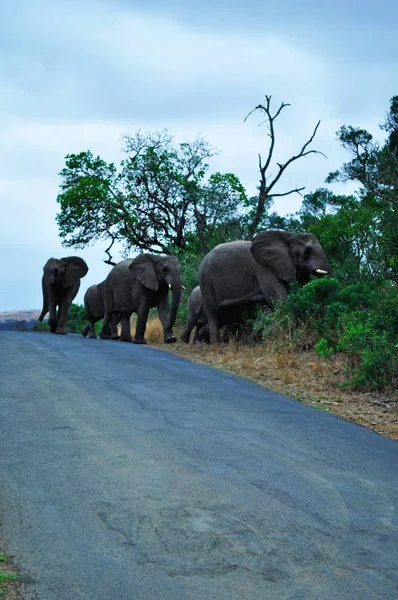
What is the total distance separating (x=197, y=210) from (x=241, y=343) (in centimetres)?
1816

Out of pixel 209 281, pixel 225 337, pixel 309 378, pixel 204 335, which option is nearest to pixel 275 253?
pixel 209 281

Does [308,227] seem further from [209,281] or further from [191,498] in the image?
[191,498]

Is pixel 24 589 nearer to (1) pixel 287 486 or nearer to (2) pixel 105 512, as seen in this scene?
(2) pixel 105 512

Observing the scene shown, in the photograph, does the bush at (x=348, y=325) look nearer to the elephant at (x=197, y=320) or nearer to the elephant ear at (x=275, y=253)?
the elephant ear at (x=275, y=253)

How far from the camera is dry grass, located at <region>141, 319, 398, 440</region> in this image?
1068cm

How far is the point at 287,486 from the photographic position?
6.44 meters

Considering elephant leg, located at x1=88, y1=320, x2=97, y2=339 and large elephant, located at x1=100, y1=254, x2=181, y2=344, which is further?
elephant leg, located at x1=88, y1=320, x2=97, y2=339

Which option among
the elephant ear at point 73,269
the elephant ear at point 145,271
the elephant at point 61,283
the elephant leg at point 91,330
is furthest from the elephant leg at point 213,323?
the elephant leg at point 91,330

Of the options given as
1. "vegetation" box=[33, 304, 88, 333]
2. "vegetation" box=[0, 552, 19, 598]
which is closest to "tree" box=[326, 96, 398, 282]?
"vegetation" box=[0, 552, 19, 598]

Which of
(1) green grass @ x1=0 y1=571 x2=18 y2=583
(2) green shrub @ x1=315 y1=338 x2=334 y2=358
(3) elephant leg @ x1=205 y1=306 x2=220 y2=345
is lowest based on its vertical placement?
(1) green grass @ x1=0 y1=571 x2=18 y2=583

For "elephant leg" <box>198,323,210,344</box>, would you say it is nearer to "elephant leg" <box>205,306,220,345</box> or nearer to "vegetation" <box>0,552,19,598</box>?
"elephant leg" <box>205,306,220,345</box>

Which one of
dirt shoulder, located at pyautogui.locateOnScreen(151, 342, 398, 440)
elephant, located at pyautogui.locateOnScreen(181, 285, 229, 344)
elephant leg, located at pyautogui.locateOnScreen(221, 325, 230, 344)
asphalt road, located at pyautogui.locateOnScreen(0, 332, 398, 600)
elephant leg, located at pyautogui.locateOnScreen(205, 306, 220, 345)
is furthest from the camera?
elephant, located at pyautogui.locateOnScreen(181, 285, 229, 344)

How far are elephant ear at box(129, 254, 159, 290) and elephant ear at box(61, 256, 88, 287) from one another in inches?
147

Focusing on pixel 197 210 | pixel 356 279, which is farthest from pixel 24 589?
pixel 197 210
